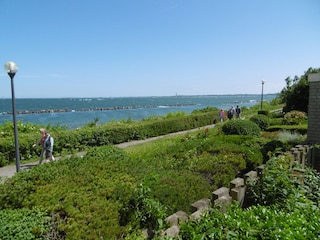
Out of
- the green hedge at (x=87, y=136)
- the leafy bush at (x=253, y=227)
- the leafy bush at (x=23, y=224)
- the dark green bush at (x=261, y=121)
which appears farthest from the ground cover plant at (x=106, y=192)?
the dark green bush at (x=261, y=121)

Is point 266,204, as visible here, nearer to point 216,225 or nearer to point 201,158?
point 216,225

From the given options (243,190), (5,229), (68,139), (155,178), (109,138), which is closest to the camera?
(5,229)

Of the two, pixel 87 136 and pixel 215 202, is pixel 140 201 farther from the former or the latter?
pixel 87 136

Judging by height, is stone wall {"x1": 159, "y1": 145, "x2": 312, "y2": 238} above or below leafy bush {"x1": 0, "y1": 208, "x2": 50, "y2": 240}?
above

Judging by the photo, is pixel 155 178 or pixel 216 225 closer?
pixel 216 225

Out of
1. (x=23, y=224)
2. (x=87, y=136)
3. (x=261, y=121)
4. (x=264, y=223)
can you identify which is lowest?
(x=87, y=136)

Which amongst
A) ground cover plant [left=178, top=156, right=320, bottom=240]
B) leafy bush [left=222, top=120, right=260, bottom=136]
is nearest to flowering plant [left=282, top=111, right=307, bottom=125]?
leafy bush [left=222, top=120, right=260, bottom=136]

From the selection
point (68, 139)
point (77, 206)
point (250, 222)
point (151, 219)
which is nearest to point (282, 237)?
point (250, 222)

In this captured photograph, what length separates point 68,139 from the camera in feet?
42.1

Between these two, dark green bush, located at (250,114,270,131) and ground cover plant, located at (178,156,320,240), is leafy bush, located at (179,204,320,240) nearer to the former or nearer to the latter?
Answer: ground cover plant, located at (178,156,320,240)

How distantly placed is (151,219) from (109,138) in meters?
12.0

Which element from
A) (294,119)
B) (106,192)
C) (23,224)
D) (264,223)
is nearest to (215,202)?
(264,223)

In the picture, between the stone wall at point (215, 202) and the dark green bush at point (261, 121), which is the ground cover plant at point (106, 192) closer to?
the stone wall at point (215, 202)

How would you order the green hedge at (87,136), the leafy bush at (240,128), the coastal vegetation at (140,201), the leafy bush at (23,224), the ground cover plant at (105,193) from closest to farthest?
1. the coastal vegetation at (140,201)
2. the leafy bush at (23,224)
3. the ground cover plant at (105,193)
4. the green hedge at (87,136)
5. the leafy bush at (240,128)
